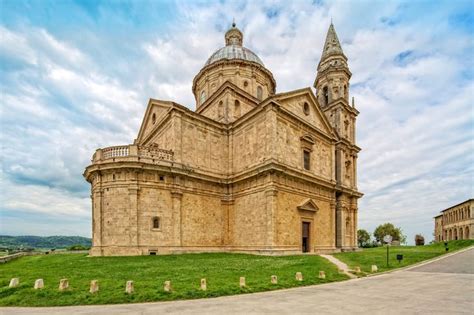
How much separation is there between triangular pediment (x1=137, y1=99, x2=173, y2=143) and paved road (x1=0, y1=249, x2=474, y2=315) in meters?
19.2

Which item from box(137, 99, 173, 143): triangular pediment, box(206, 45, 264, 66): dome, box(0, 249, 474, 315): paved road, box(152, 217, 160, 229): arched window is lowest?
box(0, 249, 474, 315): paved road

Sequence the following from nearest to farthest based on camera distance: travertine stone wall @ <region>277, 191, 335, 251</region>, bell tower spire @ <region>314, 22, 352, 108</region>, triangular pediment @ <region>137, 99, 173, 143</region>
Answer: travertine stone wall @ <region>277, 191, 335, 251</region>
triangular pediment @ <region>137, 99, 173, 143</region>
bell tower spire @ <region>314, 22, 352, 108</region>

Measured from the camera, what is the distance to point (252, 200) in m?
25.2

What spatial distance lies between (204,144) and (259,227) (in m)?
9.19

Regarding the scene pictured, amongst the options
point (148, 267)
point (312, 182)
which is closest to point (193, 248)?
point (148, 267)

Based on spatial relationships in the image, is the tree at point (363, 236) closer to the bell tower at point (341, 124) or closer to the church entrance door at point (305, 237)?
the bell tower at point (341, 124)

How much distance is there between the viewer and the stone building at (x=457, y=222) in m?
57.2

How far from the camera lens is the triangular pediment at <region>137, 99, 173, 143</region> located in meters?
28.0

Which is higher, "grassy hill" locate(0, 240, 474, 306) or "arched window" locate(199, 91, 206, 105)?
"arched window" locate(199, 91, 206, 105)

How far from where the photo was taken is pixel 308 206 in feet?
87.9

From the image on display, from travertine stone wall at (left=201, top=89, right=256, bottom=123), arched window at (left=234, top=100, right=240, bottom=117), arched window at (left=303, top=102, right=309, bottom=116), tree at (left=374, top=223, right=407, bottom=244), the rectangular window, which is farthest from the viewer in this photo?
tree at (left=374, top=223, right=407, bottom=244)

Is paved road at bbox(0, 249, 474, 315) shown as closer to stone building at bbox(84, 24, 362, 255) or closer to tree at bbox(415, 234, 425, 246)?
stone building at bbox(84, 24, 362, 255)

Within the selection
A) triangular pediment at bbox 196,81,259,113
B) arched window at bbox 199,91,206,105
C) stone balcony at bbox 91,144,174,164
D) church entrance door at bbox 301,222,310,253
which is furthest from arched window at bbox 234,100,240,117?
church entrance door at bbox 301,222,310,253

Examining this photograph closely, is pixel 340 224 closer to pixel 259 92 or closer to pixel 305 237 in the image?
pixel 305 237
